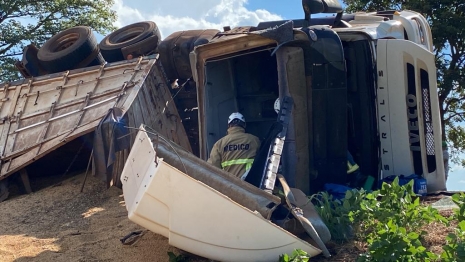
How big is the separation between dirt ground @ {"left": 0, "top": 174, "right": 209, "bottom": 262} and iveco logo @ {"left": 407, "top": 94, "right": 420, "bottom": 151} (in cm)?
293

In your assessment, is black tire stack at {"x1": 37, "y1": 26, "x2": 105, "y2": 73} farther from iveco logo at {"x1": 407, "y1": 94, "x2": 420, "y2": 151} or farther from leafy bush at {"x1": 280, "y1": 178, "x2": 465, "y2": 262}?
leafy bush at {"x1": 280, "y1": 178, "x2": 465, "y2": 262}

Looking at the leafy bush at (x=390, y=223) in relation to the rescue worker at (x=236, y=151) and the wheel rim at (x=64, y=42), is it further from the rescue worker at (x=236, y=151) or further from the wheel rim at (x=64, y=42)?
the wheel rim at (x=64, y=42)

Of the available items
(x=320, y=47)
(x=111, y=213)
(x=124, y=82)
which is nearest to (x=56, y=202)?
(x=111, y=213)

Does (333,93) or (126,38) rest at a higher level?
(126,38)

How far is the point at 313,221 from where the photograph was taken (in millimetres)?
4457

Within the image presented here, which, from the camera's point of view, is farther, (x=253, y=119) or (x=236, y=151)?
(x=253, y=119)

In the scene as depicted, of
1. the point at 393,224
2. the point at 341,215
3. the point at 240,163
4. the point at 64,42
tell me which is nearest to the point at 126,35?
the point at 64,42

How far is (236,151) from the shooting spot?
5.78 meters

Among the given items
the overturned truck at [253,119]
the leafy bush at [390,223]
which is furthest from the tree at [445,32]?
the leafy bush at [390,223]

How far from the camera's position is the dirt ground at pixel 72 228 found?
506 cm

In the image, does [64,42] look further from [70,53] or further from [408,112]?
[408,112]

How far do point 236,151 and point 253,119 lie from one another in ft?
4.80

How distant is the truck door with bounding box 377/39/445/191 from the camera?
6.59m

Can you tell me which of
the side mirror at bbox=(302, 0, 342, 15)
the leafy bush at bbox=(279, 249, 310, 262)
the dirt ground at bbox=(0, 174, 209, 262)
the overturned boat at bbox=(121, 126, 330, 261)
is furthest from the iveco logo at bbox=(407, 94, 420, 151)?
the leafy bush at bbox=(279, 249, 310, 262)
